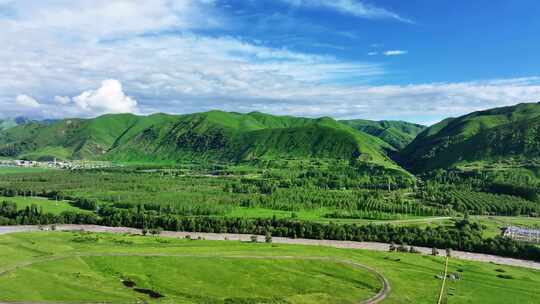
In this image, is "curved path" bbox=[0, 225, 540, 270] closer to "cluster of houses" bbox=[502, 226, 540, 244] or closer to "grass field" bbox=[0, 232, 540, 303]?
"grass field" bbox=[0, 232, 540, 303]

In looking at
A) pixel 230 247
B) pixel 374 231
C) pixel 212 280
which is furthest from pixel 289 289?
Answer: pixel 374 231

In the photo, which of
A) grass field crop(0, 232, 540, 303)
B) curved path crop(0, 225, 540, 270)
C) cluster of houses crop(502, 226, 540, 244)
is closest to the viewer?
grass field crop(0, 232, 540, 303)

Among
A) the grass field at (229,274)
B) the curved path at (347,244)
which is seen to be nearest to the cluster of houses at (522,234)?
the curved path at (347,244)

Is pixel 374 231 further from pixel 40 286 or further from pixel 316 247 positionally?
pixel 40 286

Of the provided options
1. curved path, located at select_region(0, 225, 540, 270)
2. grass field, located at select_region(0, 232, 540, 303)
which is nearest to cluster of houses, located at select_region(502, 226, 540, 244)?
curved path, located at select_region(0, 225, 540, 270)

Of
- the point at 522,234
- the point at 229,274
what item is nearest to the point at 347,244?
the point at 229,274

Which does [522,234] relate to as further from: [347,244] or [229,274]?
[229,274]
